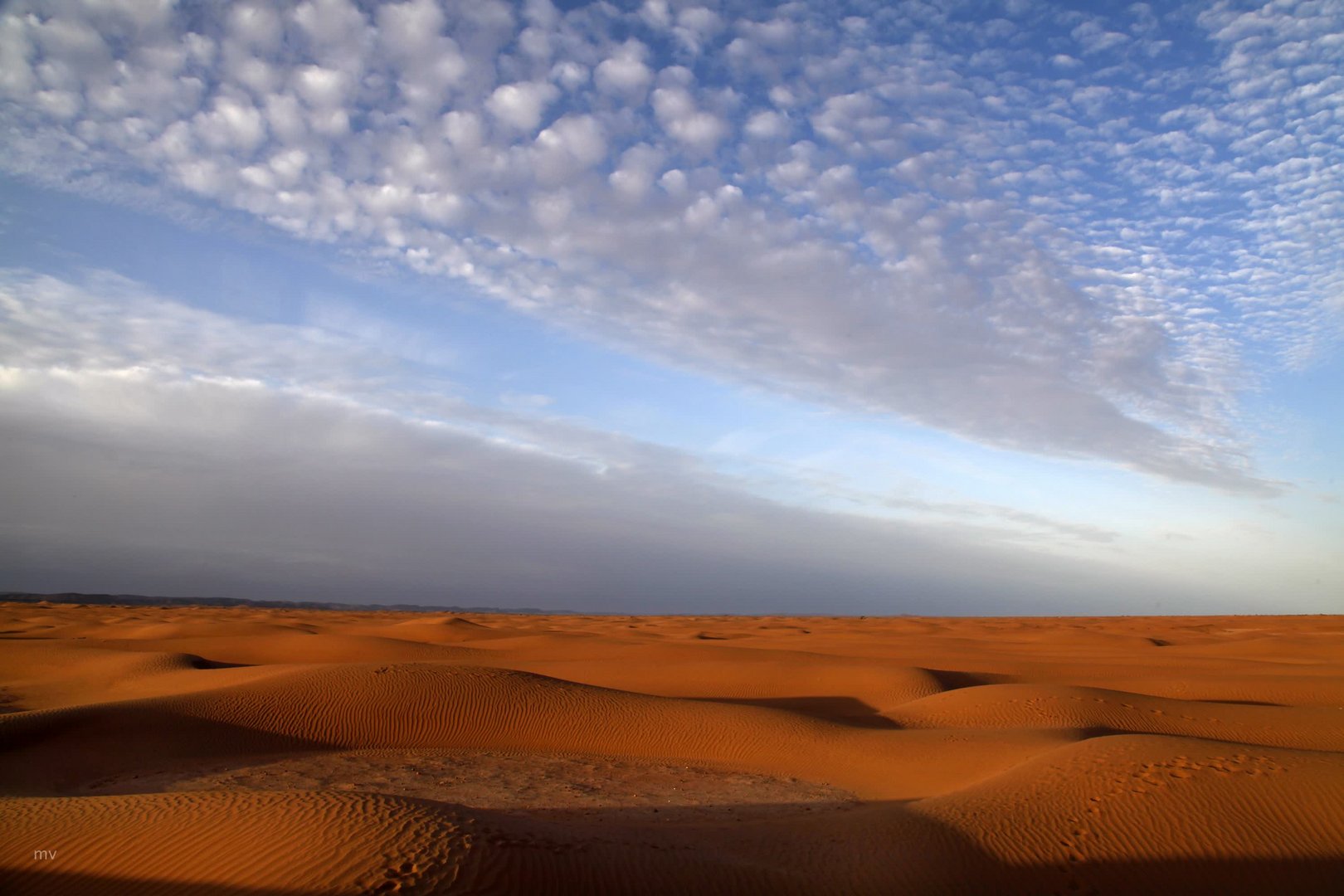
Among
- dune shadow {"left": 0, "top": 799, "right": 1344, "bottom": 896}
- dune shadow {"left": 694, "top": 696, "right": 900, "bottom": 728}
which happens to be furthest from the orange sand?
dune shadow {"left": 694, "top": 696, "right": 900, "bottom": 728}

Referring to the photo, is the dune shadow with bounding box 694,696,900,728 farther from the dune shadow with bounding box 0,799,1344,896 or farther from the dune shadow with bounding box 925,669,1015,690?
the dune shadow with bounding box 0,799,1344,896

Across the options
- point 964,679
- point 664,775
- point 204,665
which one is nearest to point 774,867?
point 664,775

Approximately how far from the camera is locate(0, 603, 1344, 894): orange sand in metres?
5.40

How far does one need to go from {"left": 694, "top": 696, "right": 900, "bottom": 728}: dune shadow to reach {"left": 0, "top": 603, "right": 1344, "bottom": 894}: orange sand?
0.41 ft

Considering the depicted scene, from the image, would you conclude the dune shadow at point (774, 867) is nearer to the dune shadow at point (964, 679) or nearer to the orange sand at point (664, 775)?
the orange sand at point (664, 775)

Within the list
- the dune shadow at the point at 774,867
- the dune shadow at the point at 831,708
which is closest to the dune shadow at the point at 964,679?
the dune shadow at the point at 831,708

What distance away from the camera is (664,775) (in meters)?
11.3

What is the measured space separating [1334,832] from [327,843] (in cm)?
789

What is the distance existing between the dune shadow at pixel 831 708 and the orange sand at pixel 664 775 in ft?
0.41

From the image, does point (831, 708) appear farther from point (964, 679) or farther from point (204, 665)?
point (204, 665)

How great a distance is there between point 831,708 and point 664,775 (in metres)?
6.22

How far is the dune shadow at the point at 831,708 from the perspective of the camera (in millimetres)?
14627

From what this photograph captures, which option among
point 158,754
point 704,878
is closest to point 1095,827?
point 704,878

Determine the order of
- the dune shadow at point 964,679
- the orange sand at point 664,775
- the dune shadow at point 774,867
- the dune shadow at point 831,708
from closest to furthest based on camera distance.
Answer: the dune shadow at point 774,867
the orange sand at point 664,775
the dune shadow at point 831,708
the dune shadow at point 964,679
